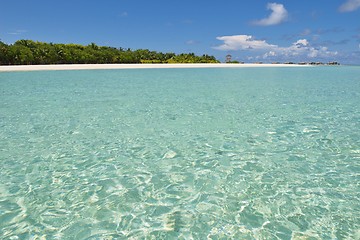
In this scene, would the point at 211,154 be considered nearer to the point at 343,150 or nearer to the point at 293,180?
the point at 293,180

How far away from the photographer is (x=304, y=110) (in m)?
10.0

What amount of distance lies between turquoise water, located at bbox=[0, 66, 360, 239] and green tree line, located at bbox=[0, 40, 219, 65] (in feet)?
144

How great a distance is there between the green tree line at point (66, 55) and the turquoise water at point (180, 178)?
43.8 meters

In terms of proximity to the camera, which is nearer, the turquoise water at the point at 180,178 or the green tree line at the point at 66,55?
the turquoise water at the point at 180,178

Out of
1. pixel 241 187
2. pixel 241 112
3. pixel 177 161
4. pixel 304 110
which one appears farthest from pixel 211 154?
pixel 304 110

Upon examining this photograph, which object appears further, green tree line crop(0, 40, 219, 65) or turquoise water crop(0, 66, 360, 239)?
green tree line crop(0, 40, 219, 65)

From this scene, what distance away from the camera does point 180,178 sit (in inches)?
179

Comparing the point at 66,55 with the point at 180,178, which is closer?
the point at 180,178

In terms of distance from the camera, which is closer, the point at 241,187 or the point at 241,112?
the point at 241,187

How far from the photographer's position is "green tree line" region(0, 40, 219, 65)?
45094mm

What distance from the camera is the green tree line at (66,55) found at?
148 feet

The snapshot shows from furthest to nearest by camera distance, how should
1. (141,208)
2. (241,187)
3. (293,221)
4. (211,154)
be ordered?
(211,154), (241,187), (141,208), (293,221)

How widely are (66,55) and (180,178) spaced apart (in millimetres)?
53659

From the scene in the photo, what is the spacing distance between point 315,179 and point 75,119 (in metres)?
7.02
